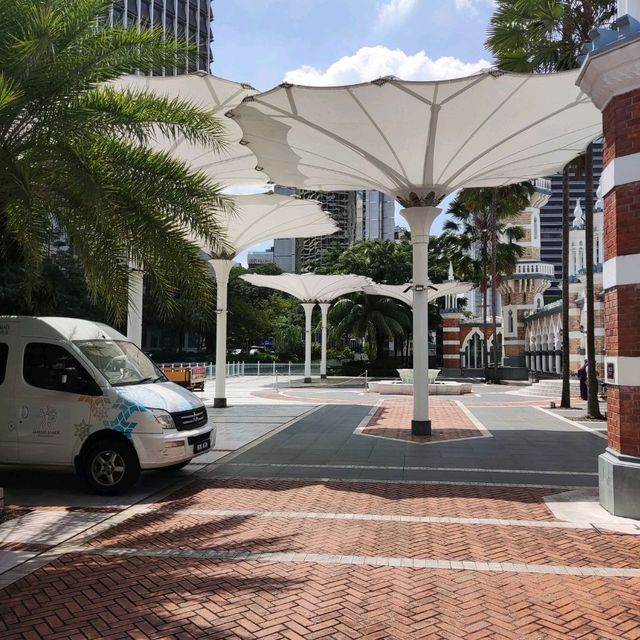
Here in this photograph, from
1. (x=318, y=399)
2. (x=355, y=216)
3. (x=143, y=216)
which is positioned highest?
(x=355, y=216)

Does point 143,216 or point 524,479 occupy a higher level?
point 143,216

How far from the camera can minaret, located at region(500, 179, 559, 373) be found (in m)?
51.3

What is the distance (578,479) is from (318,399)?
16.1 meters

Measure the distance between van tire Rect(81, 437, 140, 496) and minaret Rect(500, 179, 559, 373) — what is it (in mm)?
46398

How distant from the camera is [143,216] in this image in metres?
7.80

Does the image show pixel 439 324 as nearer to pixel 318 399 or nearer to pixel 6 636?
pixel 318 399

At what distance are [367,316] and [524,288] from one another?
53.6 ft

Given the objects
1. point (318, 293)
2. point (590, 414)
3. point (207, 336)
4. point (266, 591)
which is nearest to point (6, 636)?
point (266, 591)

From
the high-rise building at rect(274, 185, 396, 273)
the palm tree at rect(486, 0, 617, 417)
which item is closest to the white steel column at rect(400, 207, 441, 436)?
the palm tree at rect(486, 0, 617, 417)

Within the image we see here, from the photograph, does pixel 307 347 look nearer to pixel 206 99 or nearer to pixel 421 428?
pixel 421 428

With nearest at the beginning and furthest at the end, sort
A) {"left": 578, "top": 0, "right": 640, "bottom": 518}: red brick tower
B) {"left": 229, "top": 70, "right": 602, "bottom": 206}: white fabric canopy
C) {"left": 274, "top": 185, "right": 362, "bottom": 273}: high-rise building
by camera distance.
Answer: {"left": 578, "top": 0, "right": 640, "bottom": 518}: red brick tower, {"left": 229, "top": 70, "right": 602, "bottom": 206}: white fabric canopy, {"left": 274, "top": 185, "right": 362, "bottom": 273}: high-rise building

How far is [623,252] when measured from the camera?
7.14 metres

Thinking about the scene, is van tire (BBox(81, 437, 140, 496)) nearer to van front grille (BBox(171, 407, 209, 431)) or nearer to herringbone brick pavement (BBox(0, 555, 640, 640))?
van front grille (BBox(171, 407, 209, 431))

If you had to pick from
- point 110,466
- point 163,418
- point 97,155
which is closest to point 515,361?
point 163,418
